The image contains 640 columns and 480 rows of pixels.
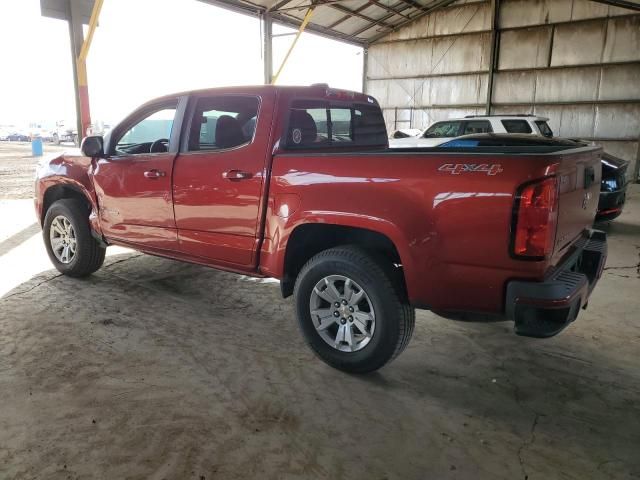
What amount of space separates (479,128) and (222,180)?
880 centimetres

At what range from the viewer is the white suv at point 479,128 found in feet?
33.2

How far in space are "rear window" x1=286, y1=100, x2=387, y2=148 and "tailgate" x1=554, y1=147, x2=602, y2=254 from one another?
5.60 feet

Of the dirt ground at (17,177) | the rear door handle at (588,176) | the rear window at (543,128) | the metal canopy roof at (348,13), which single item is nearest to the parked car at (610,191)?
the rear window at (543,128)

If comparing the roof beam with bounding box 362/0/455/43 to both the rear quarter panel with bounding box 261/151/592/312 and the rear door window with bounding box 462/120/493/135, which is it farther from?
the rear quarter panel with bounding box 261/151/592/312

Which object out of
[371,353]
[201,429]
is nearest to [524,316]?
[371,353]

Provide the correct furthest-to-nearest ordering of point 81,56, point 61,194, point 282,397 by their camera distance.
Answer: point 81,56 → point 61,194 → point 282,397

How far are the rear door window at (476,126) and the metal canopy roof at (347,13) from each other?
5.86 m

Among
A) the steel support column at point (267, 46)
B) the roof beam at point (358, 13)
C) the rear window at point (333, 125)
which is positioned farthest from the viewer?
the roof beam at point (358, 13)

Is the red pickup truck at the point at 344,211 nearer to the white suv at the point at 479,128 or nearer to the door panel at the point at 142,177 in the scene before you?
the door panel at the point at 142,177

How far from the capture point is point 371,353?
2863mm

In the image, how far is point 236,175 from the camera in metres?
3.29

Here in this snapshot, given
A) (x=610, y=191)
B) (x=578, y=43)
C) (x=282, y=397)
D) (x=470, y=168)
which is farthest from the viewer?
(x=578, y=43)

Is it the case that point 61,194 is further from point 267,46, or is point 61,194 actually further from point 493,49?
point 493,49

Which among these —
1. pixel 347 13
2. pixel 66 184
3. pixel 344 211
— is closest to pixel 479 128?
pixel 347 13
